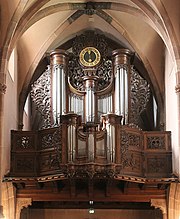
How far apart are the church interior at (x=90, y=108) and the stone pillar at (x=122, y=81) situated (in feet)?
0.13

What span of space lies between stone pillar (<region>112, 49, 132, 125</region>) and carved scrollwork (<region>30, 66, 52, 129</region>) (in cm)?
248

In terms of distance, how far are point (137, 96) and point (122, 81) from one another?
785 millimetres

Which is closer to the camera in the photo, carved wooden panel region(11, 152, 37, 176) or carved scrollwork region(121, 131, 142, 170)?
carved scrollwork region(121, 131, 142, 170)

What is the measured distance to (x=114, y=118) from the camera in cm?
2388

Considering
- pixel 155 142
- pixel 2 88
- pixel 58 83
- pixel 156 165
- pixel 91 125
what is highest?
pixel 58 83

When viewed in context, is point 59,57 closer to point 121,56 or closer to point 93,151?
point 121,56

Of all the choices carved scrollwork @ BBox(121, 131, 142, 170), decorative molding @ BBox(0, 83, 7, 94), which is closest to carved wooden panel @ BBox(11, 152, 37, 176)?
decorative molding @ BBox(0, 83, 7, 94)

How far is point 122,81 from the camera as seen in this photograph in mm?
26969

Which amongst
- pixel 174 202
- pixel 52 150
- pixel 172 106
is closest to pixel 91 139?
pixel 52 150

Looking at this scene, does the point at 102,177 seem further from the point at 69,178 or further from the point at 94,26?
the point at 94,26

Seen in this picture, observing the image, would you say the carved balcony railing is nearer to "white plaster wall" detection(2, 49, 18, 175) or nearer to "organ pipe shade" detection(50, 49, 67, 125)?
"white plaster wall" detection(2, 49, 18, 175)

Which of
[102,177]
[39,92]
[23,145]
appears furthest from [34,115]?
[102,177]

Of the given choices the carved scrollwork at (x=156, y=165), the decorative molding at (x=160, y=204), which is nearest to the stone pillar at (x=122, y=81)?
the carved scrollwork at (x=156, y=165)

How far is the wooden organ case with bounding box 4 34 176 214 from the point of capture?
2361 cm
